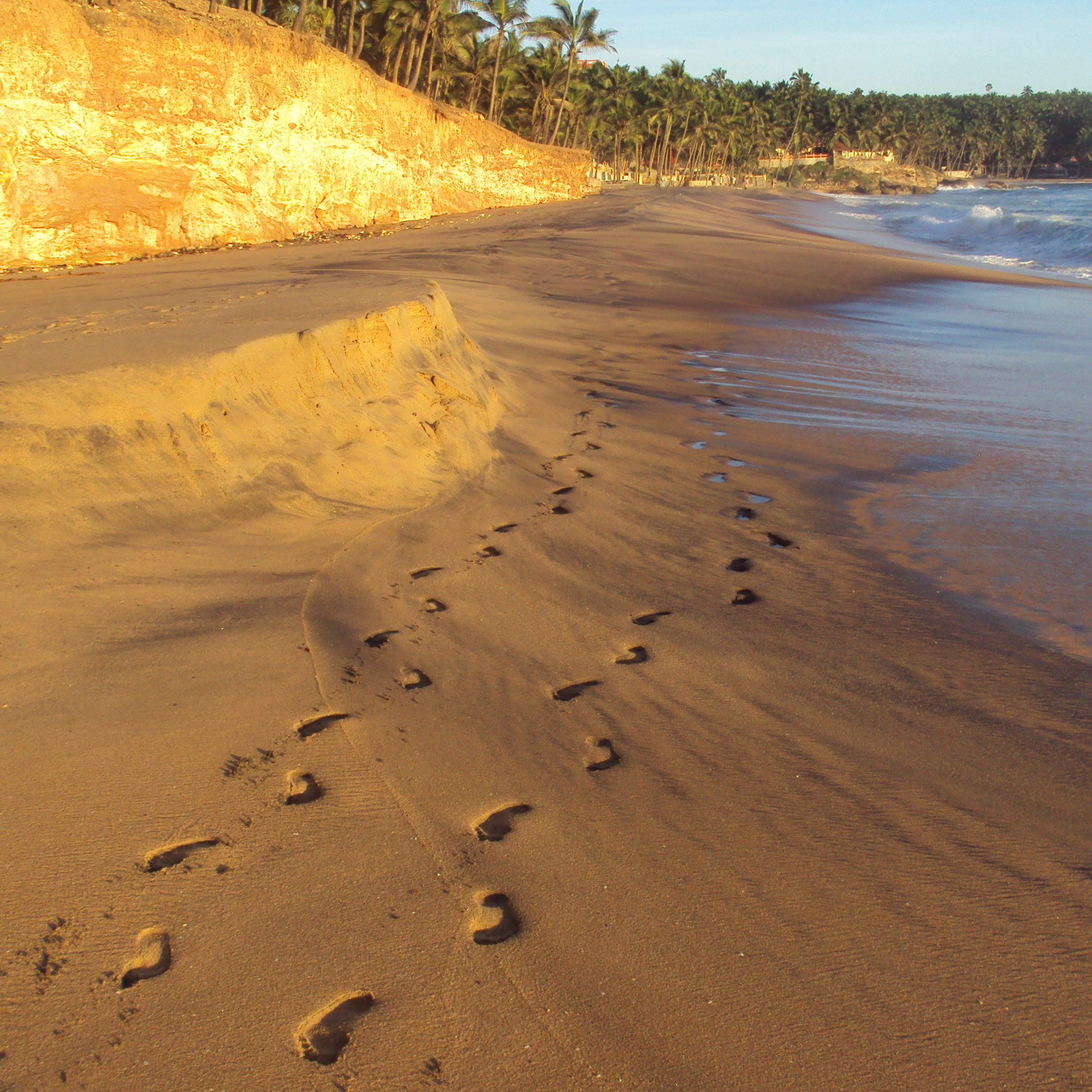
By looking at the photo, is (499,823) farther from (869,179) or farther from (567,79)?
(869,179)

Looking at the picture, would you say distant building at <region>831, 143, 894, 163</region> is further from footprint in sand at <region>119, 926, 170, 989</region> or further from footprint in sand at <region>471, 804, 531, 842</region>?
footprint in sand at <region>119, 926, 170, 989</region>

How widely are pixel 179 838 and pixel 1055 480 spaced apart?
5691mm

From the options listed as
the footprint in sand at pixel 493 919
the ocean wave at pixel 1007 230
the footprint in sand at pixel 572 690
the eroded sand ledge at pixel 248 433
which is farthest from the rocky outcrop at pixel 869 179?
the footprint in sand at pixel 493 919

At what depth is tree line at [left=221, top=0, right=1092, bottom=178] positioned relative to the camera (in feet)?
102

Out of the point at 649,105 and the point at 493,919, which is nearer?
the point at 493,919

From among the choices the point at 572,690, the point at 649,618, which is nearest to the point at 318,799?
the point at 572,690

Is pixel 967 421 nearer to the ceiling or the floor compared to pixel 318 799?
nearer to the ceiling

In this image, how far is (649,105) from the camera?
207 feet

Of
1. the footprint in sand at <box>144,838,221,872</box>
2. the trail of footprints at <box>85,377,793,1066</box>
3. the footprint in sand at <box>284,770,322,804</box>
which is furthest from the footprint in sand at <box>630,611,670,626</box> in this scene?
the footprint in sand at <box>144,838,221,872</box>

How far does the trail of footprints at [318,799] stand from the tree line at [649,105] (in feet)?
70.5

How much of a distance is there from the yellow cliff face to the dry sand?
31.9 feet

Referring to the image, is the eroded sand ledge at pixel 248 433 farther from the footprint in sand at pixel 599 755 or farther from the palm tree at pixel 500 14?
the palm tree at pixel 500 14

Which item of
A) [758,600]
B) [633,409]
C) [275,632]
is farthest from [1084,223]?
[275,632]

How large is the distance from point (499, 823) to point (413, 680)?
86 centimetres
